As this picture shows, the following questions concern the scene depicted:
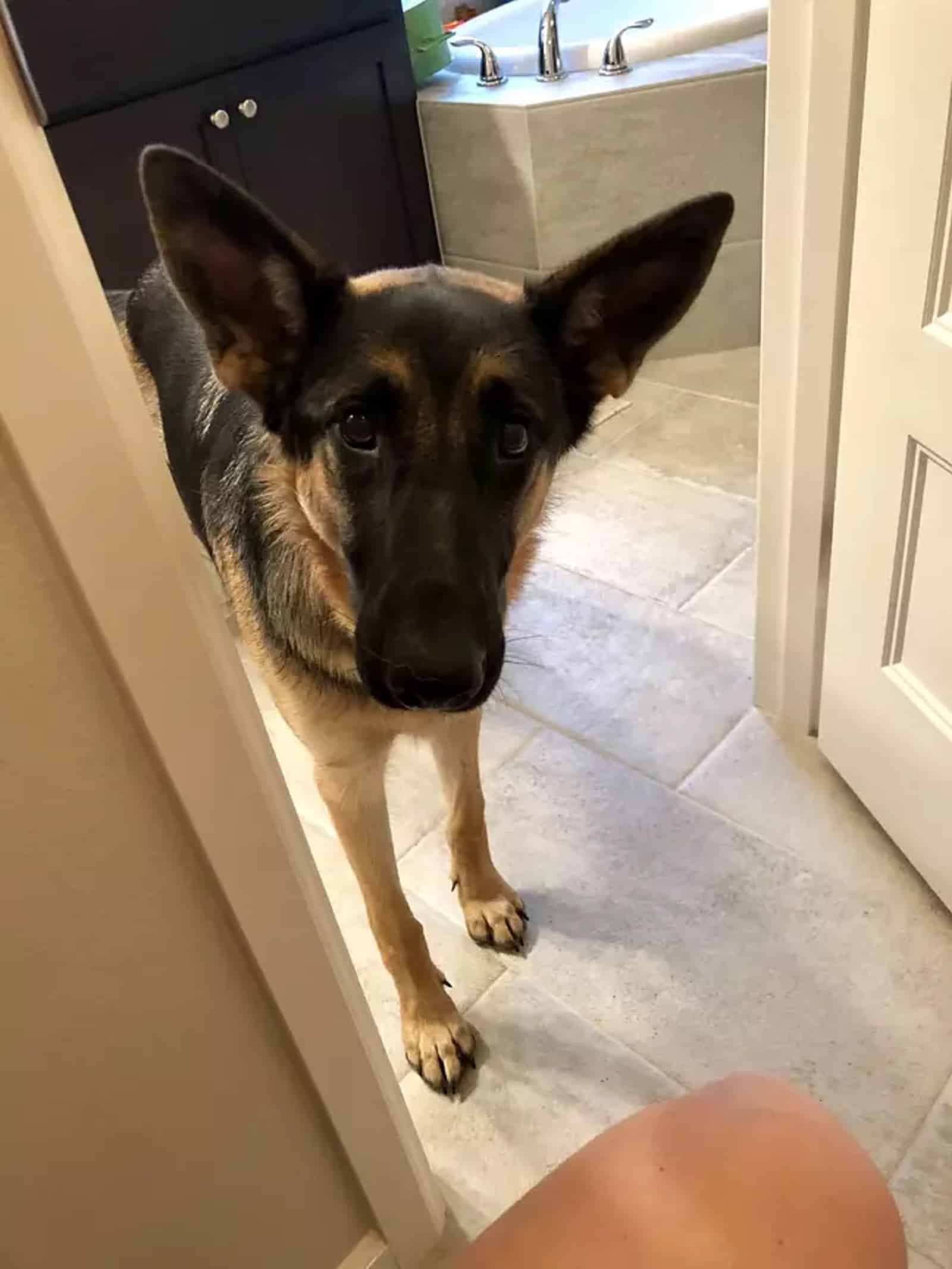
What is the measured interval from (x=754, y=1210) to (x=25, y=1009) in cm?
52

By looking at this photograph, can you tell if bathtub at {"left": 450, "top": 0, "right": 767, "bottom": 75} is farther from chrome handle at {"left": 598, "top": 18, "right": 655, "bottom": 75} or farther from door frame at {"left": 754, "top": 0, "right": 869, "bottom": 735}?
door frame at {"left": 754, "top": 0, "right": 869, "bottom": 735}

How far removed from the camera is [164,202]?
962mm

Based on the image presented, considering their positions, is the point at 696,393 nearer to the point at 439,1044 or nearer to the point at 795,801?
the point at 795,801

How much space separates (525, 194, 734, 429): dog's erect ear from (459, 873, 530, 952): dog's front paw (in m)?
0.79

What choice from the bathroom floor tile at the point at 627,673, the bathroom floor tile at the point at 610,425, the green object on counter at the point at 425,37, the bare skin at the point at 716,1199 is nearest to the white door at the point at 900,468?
the bathroom floor tile at the point at 627,673

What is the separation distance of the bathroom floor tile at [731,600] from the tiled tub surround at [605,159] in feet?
2.88

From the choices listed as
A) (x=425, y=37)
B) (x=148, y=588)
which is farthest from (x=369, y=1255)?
(x=425, y=37)

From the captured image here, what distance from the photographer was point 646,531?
2.49 meters

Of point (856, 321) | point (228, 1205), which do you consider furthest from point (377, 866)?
point (856, 321)

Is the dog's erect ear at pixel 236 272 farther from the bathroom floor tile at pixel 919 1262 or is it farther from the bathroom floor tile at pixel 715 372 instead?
the bathroom floor tile at pixel 715 372

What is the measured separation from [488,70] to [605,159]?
0.49 m

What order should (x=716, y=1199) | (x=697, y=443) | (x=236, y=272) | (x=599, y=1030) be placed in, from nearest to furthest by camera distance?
(x=716, y=1199) < (x=236, y=272) < (x=599, y=1030) < (x=697, y=443)

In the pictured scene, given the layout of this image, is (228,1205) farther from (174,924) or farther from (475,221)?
(475,221)

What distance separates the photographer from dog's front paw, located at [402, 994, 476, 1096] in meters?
1.48
